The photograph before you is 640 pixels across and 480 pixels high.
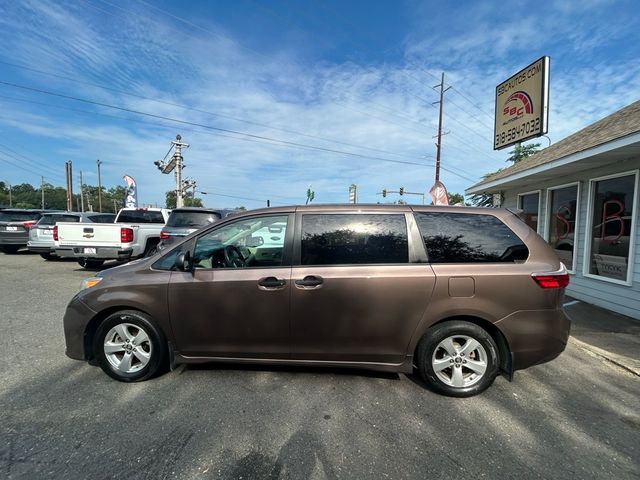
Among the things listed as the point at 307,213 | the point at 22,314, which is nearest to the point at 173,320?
the point at 307,213

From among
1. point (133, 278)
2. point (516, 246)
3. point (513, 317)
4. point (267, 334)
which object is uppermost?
point (516, 246)

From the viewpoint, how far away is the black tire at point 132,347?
124 inches

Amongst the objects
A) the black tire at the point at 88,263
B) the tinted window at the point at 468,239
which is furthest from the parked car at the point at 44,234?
the tinted window at the point at 468,239

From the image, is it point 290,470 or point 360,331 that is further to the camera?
point 360,331

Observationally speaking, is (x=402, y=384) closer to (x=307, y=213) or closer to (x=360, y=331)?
(x=360, y=331)

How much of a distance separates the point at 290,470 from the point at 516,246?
2615 millimetres

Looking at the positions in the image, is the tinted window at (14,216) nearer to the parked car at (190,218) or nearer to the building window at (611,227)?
the parked car at (190,218)

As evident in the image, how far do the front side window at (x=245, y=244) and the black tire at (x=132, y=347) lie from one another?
29.2 inches

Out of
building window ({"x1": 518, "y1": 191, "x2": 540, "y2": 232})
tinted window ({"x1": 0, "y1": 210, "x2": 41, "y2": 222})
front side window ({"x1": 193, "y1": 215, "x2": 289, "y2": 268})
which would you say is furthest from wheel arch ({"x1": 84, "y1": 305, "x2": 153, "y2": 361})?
tinted window ({"x1": 0, "y1": 210, "x2": 41, "y2": 222})

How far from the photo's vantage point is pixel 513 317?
2.93 metres

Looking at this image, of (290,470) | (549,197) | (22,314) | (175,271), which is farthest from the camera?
(549,197)

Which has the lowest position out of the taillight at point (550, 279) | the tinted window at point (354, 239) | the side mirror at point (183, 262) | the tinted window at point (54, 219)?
the taillight at point (550, 279)

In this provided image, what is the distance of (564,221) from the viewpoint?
25.1ft

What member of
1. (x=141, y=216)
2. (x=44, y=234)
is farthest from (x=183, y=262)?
(x=44, y=234)
